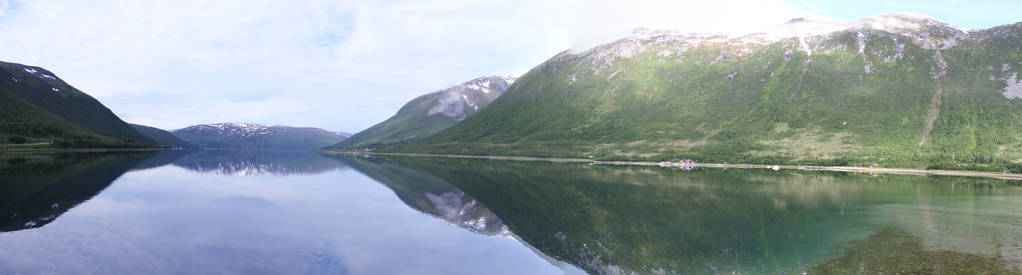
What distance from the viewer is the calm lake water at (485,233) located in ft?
65.2

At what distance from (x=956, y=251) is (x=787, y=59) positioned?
200m

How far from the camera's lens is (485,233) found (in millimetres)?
28594

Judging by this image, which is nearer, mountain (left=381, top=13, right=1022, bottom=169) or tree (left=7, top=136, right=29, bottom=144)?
tree (left=7, top=136, right=29, bottom=144)

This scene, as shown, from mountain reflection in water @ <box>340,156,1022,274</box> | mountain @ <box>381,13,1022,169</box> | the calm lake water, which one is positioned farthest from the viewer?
mountain @ <box>381,13,1022,169</box>

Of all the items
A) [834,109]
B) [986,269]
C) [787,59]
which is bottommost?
[986,269]

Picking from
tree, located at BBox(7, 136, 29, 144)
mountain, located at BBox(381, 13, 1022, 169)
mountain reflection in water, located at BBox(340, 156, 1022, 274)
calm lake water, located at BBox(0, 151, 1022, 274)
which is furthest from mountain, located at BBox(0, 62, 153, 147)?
mountain reflection in water, located at BBox(340, 156, 1022, 274)

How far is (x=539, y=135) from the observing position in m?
199

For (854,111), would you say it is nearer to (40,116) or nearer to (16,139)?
(16,139)

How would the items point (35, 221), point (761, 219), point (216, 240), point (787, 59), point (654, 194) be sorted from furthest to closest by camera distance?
point (787, 59), point (654, 194), point (761, 219), point (35, 221), point (216, 240)

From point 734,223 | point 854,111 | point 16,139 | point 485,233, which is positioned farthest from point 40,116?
point 854,111

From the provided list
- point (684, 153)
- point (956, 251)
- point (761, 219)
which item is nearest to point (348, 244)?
point (761, 219)

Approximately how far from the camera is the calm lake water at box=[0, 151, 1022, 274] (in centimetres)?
1988

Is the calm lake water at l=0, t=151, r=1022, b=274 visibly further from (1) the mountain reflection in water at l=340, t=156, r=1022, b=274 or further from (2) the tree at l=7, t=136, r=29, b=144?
(2) the tree at l=7, t=136, r=29, b=144

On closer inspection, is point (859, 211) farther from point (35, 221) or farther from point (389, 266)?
point (35, 221)
